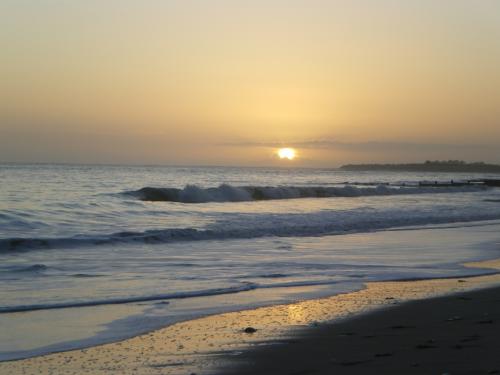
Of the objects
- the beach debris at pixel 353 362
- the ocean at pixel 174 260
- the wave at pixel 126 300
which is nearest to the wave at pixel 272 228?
the ocean at pixel 174 260

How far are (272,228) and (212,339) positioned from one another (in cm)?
1505

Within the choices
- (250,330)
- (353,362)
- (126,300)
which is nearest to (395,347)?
(353,362)

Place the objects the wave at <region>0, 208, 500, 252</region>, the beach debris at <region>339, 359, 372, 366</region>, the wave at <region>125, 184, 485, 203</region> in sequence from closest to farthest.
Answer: the beach debris at <region>339, 359, 372, 366</region> → the wave at <region>0, 208, 500, 252</region> → the wave at <region>125, 184, 485, 203</region>

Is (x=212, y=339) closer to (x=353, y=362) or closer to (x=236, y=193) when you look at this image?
(x=353, y=362)

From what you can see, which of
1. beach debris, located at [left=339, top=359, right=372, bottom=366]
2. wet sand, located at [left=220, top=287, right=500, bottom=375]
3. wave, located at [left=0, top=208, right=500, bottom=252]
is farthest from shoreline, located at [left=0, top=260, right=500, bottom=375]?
wave, located at [left=0, top=208, right=500, bottom=252]

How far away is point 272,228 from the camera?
21734 millimetres

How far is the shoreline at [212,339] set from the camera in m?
5.68

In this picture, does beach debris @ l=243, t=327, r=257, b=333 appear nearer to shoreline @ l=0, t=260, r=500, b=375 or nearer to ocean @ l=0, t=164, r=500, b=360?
shoreline @ l=0, t=260, r=500, b=375

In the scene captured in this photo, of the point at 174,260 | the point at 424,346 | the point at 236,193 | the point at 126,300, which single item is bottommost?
the point at 174,260

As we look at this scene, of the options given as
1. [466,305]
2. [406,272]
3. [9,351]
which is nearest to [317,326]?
[466,305]

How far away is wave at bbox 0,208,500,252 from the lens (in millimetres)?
16469

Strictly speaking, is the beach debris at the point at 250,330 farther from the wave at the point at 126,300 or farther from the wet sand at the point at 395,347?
the wave at the point at 126,300

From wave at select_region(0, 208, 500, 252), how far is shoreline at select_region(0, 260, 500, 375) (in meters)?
9.16

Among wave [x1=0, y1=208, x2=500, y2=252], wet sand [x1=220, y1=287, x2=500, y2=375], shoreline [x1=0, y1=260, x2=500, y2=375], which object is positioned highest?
wet sand [x1=220, y1=287, x2=500, y2=375]
